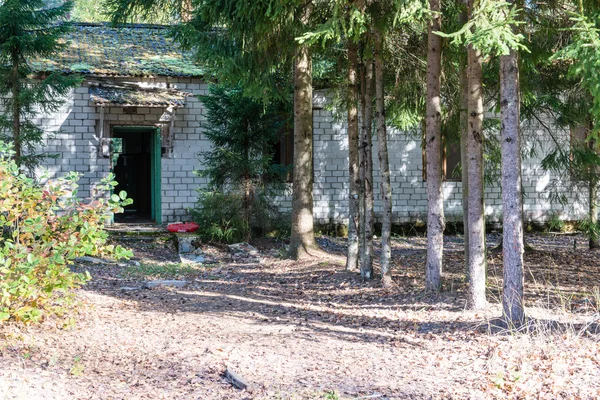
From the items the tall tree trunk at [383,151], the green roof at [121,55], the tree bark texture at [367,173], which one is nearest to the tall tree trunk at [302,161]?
the tree bark texture at [367,173]

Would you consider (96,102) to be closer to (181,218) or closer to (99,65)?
(99,65)

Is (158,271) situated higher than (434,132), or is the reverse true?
(434,132)

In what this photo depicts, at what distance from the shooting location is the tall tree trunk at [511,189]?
7051 millimetres

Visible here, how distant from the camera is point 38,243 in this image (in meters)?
7.14

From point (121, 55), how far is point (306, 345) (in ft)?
42.8

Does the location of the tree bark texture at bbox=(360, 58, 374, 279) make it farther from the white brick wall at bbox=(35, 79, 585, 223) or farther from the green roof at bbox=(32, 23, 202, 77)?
the white brick wall at bbox=(35, 79, 585, 223)

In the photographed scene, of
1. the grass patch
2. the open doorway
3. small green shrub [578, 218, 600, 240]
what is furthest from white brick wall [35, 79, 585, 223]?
the grass patch

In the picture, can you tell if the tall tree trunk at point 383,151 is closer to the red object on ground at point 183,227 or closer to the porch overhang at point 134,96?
the red object on ground at point 183,227

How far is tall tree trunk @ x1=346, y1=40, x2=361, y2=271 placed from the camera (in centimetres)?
1131

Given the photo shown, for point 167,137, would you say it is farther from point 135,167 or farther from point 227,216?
point 135,167

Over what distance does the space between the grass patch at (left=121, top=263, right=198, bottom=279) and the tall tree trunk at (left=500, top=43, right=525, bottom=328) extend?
639 cm

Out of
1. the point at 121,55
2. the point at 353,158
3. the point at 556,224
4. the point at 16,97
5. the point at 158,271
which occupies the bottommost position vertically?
Result: the point at 158,271

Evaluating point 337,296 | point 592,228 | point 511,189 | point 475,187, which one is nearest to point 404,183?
point 592,228

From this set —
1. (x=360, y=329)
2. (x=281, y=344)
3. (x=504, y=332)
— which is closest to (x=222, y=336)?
(x=281, y=344)
